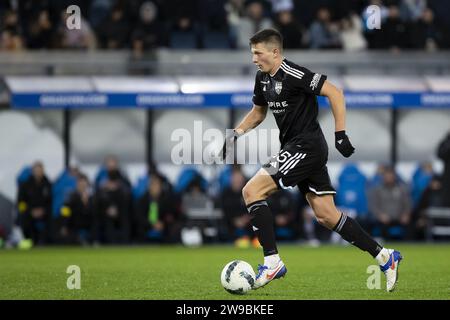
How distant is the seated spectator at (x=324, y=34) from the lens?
22766 millimetres

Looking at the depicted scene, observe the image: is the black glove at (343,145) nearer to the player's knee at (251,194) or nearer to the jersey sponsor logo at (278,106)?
the jersey sponsor logo at (278,106)

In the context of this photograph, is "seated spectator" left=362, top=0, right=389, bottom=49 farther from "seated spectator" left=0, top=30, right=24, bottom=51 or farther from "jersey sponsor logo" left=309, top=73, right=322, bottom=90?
"jersey sponsor logo" left=309, top=73, right=322, bottom=90

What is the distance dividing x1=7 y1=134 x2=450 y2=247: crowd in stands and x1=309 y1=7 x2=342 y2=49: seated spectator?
292 cm

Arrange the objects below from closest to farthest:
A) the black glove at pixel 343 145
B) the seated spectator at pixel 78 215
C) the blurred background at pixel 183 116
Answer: the black glove at pixel 343 145 < the seated spectator at pixel 78 215 < the blurred background at pixel 183 116

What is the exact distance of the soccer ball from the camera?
9500 mm

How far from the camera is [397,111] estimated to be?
23.2 meters

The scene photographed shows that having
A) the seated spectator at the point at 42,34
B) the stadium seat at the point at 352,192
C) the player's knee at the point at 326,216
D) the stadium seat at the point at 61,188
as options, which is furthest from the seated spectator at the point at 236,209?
the player's knee at the point at 326,216

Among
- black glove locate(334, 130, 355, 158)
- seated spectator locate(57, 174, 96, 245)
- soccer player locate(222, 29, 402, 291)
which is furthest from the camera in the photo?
seated spectator locate(57, 174, 96, 245)

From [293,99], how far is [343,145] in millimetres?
759

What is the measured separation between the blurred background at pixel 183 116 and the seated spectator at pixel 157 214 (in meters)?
0.03

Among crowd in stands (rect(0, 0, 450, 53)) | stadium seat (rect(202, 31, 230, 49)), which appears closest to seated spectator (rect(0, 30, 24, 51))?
crowd in stands (rect(0, 0, 450, 53))

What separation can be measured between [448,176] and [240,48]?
5005mm

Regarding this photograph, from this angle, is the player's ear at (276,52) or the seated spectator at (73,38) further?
the seated spectator at (73,38)
